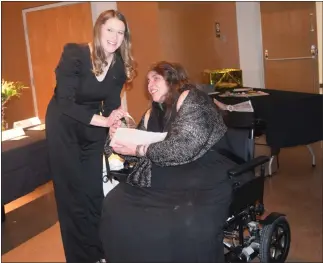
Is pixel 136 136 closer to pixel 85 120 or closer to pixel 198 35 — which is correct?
pixel 85 120

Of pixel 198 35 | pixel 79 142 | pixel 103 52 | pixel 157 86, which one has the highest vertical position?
pixel 198 35

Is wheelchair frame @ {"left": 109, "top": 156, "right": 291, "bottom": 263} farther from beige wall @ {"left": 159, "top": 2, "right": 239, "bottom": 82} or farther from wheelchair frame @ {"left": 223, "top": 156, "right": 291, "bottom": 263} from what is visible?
beige wall @ {"left": 159, "top": 2, "right": 239, "bottom": 82}

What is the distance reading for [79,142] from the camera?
2049 millimetres

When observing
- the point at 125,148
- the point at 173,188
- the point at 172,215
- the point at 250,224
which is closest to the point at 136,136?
the point at 125,148

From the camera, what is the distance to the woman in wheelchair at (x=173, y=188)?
155cm

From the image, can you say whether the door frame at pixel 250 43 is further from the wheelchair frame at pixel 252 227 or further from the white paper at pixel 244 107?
the wheelchair frame at pixel 252 227

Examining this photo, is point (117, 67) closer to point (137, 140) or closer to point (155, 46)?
point (137, 140)

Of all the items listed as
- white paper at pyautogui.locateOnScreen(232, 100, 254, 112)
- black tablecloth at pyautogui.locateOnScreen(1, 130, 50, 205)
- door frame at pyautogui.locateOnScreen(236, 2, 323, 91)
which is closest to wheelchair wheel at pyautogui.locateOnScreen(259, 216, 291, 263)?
white paper at pyautogui.locateOnScreen(232, 100, 254, 112)

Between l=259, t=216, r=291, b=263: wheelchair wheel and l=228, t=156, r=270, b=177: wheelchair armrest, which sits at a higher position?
l=228, t=156, r=270, b=177: wheelchair armrest

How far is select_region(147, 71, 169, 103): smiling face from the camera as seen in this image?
1.88 meters

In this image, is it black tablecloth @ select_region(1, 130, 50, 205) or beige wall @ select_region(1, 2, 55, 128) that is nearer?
black tablecloth @ select_region(1, 130, 50, 205)

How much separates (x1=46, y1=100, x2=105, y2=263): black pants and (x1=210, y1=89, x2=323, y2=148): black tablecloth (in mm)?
Answer: 1460

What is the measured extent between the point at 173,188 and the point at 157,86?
18.3 inches

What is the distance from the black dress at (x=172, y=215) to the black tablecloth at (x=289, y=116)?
1.49 meters
